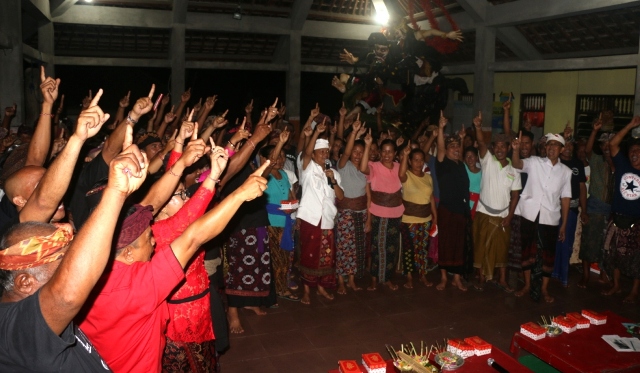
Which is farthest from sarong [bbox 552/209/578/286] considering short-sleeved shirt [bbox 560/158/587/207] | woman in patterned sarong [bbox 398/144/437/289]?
woman in patterned sarong [bbox 398/144/437/289]

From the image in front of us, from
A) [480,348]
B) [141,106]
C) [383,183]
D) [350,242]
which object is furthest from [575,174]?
[141,106]

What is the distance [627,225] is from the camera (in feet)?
16.8

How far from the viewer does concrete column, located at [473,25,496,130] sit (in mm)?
A: 9906

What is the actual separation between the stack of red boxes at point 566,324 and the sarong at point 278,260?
2.56 meters

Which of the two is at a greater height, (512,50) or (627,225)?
(512,50)

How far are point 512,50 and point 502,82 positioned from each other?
206cm

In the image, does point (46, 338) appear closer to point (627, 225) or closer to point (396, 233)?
point (396, 233)

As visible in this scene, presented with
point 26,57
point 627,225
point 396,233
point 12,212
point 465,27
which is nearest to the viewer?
point 12,212

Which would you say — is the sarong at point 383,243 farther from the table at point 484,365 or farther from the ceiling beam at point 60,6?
the ceiling beam at point 60,6

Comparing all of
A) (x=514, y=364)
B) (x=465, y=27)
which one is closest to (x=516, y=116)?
(x=465, y=27)

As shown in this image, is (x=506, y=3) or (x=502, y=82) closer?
(x=506, y=3)

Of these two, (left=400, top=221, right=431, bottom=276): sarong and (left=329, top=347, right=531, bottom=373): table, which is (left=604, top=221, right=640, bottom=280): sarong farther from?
(left=329, top=347, right=531, bottom=373): table

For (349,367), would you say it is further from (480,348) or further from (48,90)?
(48,90)

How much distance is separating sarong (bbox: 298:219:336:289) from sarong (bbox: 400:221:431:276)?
927mm
